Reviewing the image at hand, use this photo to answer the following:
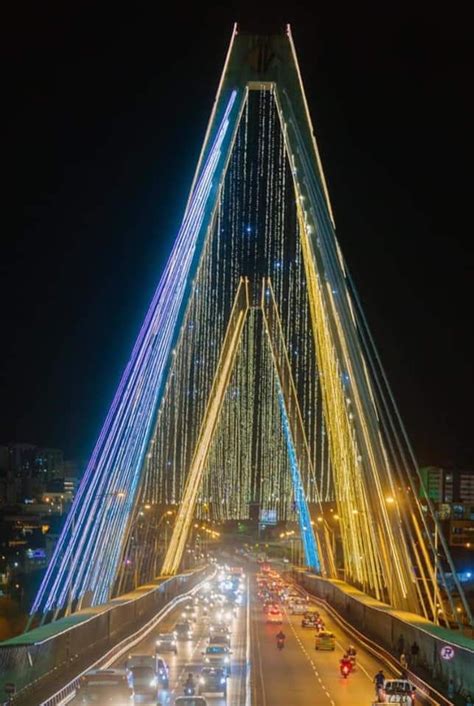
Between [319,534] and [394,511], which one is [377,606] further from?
[319,534]

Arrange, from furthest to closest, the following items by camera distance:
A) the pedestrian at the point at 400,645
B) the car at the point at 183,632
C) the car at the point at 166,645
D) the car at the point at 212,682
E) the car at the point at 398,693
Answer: the car at the point at 183,632 → the car at the point at 166,645 → the pedestrian at the point at 400,645 → the car at the point at 212,682 → the car at the point at 398,693

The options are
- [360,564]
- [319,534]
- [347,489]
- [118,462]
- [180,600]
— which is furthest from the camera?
[319,534]

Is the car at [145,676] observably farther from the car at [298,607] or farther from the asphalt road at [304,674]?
the car at [298,607]

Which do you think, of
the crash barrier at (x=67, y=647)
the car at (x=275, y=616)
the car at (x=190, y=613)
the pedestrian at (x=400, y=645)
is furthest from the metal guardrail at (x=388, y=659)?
the crash barrier at (x=67, y=647)

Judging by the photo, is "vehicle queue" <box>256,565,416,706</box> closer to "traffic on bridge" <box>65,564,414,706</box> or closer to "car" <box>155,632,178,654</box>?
"traffic on bridge" <box>65,564,414,706</box>

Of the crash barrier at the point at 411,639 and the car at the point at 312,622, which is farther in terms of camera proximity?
the car at the point at 312,622

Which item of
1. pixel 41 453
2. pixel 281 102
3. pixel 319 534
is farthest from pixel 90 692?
pixel 41 453
